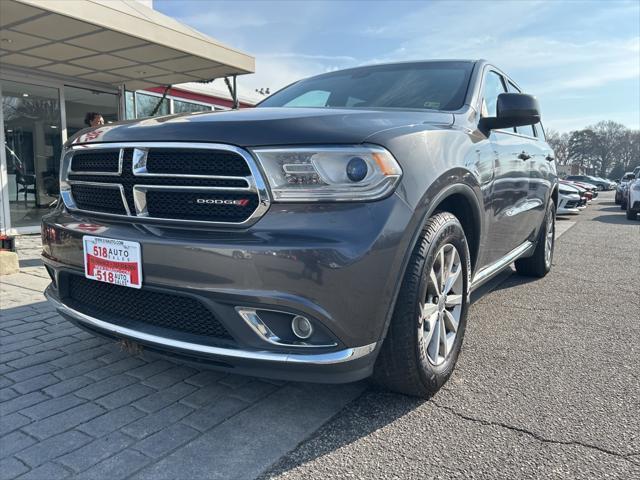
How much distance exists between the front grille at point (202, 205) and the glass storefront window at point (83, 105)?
7870 mm

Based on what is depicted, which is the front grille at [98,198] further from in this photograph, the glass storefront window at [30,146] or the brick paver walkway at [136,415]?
the glass storefront window at [30,146]

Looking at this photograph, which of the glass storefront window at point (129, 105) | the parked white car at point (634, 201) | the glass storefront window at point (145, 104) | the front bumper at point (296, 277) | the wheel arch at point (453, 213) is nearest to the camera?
the front bumper at point (296, 277)

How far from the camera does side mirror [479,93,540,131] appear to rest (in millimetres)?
2951

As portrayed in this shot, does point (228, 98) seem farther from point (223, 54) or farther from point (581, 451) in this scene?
point (581, 451)

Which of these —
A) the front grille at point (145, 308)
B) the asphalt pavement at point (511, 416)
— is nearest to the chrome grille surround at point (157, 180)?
the front grille at point (145, 308)

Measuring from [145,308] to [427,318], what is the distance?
1.25m

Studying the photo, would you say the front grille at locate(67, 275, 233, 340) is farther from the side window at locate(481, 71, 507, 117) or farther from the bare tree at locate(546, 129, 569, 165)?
the bare tree at locate(546, 129, 569, 165)

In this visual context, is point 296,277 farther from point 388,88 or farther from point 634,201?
point 634,201

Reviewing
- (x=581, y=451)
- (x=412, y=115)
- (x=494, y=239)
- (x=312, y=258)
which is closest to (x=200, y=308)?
(x=312, y=258)

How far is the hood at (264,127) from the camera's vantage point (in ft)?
6.35

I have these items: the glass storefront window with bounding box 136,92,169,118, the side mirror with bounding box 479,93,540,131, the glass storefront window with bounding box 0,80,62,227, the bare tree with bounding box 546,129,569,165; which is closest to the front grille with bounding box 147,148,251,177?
the side mirror with bounding box 479,93,540,131

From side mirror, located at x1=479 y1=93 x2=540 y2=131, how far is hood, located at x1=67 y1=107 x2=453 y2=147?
80 centimetres

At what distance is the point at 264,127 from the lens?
1.98 metres

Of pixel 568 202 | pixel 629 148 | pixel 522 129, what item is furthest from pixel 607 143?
pixel 522 129
